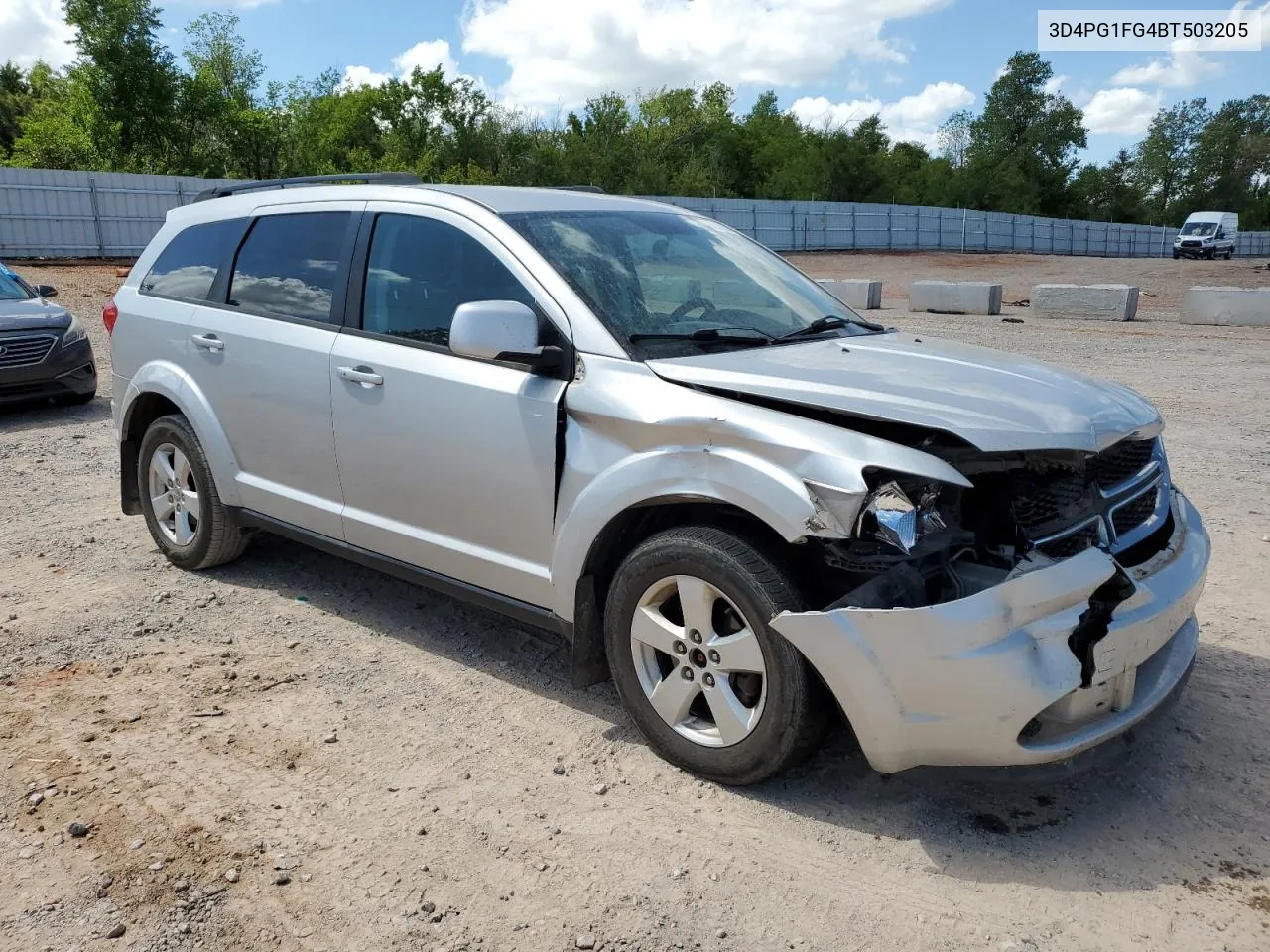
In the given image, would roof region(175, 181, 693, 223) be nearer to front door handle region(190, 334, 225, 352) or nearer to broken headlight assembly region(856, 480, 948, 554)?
front door handle region(190, 334, 225, 352)

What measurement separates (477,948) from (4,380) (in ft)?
29.7

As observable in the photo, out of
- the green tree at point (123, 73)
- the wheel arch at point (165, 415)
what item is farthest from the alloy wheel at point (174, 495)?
the green tree at point (123, 73)

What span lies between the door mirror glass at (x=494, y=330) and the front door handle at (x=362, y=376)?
0.70 m

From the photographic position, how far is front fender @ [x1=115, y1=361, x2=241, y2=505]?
495cm

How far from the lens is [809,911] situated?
2.78 m

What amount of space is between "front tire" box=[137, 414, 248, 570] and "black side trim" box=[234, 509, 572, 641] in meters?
0.22

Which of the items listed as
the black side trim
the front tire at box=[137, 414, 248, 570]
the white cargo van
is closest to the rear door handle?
the front tire at box=[137, 414, 248, 570]

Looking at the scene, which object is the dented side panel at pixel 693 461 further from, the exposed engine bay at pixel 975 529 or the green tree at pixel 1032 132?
the green tree at pixel 1032 132

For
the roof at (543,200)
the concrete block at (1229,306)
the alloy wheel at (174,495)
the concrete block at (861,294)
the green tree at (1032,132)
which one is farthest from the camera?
the green tree at (1032,132)

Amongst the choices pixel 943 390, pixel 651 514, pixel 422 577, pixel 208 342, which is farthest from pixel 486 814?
pixel 208 342

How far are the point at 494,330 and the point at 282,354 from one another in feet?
4.91

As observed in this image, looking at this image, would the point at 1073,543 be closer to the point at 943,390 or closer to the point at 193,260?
the point at 943,390

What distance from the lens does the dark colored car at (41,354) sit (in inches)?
384

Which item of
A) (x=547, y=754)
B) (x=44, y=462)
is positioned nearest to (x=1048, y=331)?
(x=44, y=462)
